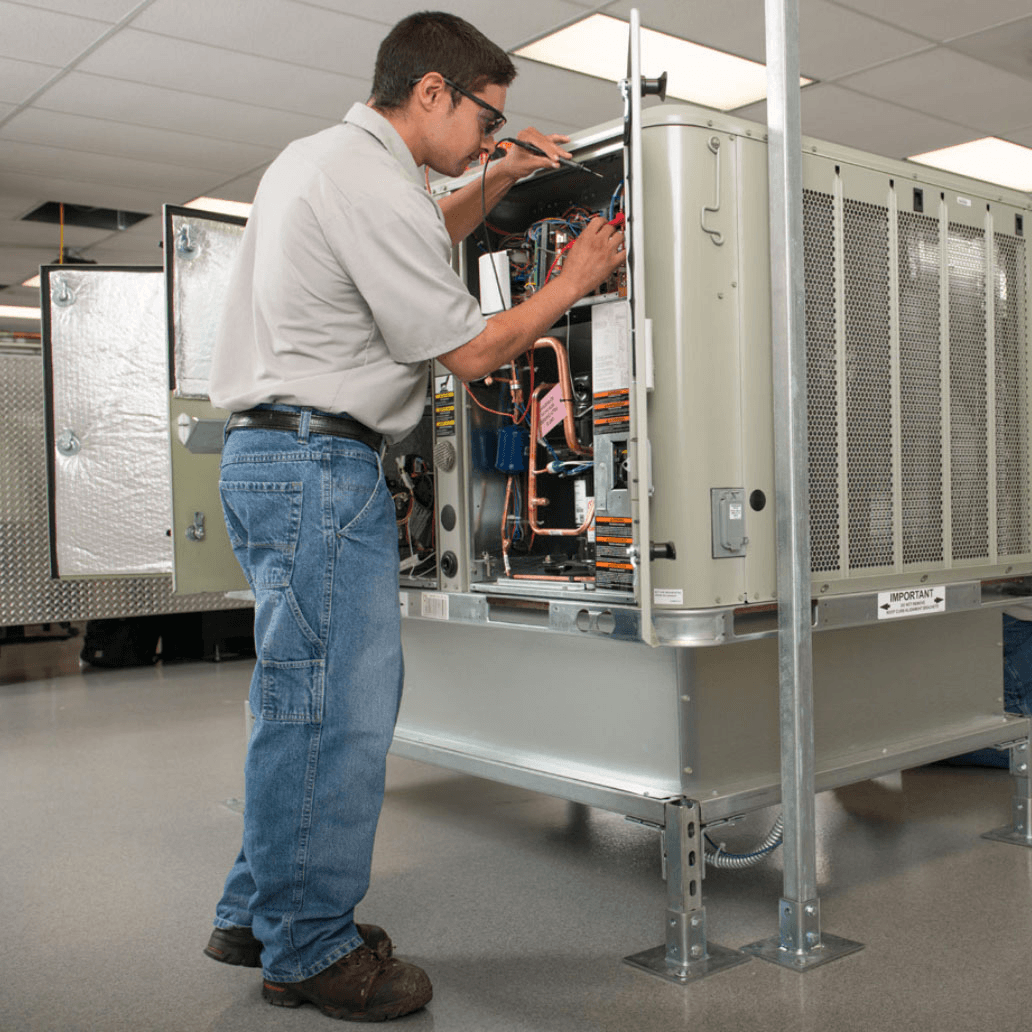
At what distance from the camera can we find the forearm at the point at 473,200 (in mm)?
2469

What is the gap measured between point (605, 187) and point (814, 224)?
0.60m

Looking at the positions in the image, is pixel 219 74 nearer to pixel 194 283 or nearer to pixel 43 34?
pixel 43 34

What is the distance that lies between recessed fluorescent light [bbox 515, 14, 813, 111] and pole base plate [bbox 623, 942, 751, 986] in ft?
13.3

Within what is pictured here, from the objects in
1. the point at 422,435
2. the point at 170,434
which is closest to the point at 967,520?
the point at 422,435

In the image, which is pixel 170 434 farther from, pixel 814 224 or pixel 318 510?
pixel 814 224

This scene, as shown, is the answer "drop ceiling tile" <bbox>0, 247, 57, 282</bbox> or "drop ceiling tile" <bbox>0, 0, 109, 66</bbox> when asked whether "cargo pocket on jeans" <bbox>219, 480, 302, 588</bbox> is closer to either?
"drop ceiling tile" <bbox>0, 0, 109, 66</bbox>

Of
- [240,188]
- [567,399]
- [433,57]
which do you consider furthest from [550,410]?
[240,188]

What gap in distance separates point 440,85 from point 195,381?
4.95 feet

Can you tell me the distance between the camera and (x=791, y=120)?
215 cm

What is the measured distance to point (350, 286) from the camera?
2.01 m

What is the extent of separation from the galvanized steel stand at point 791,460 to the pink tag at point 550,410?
0.63m

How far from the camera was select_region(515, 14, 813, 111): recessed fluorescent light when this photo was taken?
5.34m

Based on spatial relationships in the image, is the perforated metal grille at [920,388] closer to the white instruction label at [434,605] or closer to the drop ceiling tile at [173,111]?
the white instruction label at [434,605]

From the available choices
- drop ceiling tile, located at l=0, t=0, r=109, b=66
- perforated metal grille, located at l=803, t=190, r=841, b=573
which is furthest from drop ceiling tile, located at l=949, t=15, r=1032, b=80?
drop ceiling tile, located at l=0, t=0, r=109, b=66
